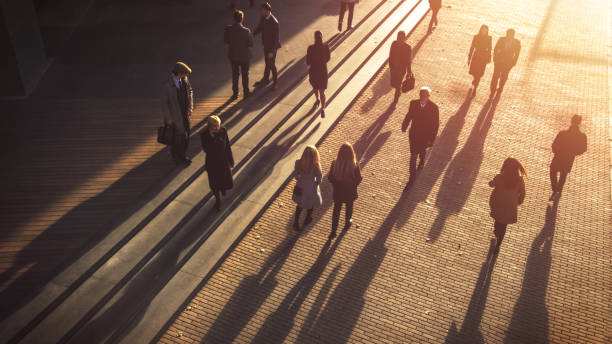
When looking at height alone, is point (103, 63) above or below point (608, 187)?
above

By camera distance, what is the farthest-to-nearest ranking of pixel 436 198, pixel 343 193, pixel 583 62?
pixel 583 62, pixel 436 198, pixel 343 193

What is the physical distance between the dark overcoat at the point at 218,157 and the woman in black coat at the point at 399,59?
5552 millimetres

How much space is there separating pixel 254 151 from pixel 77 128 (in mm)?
4037

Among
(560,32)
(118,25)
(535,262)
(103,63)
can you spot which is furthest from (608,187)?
(118,25)

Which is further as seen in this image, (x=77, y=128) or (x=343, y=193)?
(x=77, y=128)

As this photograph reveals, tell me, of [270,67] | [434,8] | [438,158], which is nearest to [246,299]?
[438,158]

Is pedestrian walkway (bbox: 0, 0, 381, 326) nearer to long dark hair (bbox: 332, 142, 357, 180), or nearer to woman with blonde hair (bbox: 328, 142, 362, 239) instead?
woman with blonde hair (bbox: 328, 142, 362, 239)

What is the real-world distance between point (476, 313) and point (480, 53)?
7.62 meters

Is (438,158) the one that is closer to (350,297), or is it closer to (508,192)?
(508,192)

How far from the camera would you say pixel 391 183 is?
10.0m

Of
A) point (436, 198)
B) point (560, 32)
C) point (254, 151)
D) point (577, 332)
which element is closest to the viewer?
point (577, 332)

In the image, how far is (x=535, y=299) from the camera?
757cm

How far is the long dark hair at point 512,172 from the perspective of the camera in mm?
7359

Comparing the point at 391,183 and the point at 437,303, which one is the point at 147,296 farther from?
the point at 391,183
